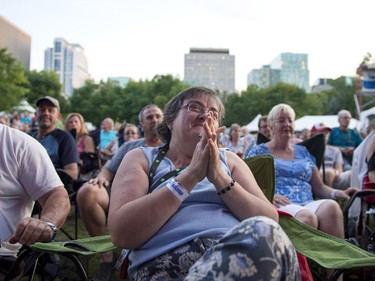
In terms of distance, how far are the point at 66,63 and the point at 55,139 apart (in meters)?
170

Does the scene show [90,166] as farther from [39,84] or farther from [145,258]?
[39,84]

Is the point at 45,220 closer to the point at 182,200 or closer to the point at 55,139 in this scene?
the point at 182,200

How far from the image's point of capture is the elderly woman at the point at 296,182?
3.14 metres

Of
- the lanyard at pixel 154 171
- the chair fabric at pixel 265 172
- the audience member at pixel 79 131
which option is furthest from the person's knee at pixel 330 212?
the audience member at pixel 79 131

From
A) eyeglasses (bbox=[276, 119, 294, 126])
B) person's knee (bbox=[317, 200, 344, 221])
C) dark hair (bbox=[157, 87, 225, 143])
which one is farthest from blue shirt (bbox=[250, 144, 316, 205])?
dark hair (bbox=[157, 87, 225, 143])

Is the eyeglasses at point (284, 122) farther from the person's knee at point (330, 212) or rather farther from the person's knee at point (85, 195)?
the person's knee at point (85, 195)

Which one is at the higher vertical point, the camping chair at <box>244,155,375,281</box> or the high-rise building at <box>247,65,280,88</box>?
the high-rise building at <box>247,65,280,88</box>

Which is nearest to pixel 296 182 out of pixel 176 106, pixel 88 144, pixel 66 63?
pixel 176 106

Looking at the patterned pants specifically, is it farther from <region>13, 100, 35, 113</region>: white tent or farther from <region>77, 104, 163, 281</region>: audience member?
<region>13, 100, 35, 113</region>: white tent

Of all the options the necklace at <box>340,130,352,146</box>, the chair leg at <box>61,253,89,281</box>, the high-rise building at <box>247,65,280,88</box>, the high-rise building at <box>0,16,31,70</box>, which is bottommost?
the chair leg at <box>61,253,89,281</box>

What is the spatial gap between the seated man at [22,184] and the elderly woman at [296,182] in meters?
1.73

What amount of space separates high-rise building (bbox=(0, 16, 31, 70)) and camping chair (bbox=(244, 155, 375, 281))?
336 ft

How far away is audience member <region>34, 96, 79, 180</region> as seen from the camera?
4430mm

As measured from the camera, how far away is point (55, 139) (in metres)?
4.51
